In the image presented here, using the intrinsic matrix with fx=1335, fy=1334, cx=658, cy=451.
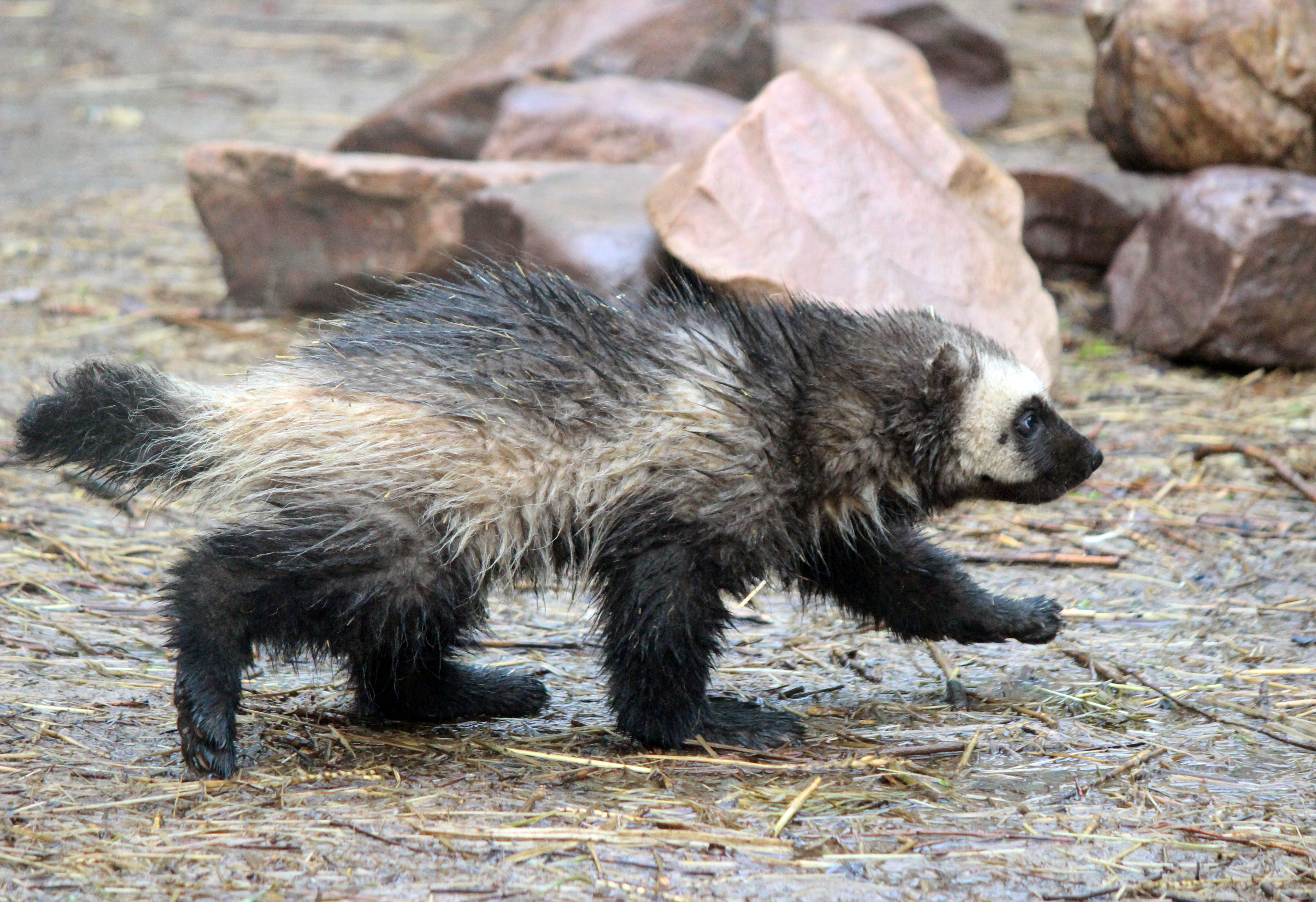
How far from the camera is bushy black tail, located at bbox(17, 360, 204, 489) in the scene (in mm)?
3977

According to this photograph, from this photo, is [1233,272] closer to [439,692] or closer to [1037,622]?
[1037,622]

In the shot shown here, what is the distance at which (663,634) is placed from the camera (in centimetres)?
391

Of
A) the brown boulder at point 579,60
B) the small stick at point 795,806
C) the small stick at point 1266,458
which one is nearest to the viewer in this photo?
the small stick at point 795,806

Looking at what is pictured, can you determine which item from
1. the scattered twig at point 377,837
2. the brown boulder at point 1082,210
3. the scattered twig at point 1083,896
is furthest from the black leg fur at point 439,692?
the brown boulder at point 1082,210

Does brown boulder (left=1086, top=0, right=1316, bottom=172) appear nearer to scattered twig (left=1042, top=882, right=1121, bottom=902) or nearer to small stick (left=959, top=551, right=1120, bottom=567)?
small stick (left=959, top=551, right=1120, bottom=567)

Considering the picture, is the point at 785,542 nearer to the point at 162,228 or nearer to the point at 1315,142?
the point at 1315,142

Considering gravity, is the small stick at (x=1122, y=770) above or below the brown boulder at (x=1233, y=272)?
below

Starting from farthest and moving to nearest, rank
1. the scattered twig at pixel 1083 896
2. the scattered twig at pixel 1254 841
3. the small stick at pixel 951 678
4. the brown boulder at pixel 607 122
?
the brown boulder at pixel 607 122, the small stick at pixel 951 678, the scattered twig at pixel 1254 841, the scattered twig at pixel 1083 896

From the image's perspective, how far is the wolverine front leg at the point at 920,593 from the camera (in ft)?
15.0

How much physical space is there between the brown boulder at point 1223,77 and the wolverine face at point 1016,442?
14.1 feet

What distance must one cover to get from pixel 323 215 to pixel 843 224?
367cm

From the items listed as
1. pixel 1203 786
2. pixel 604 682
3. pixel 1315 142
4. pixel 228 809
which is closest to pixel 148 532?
pixel 604 682

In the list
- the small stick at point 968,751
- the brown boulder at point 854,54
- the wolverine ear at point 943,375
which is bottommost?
the small stick at point 968,751

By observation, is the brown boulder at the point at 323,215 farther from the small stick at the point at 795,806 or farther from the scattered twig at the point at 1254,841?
the scattered twig at the point at 1254,841
